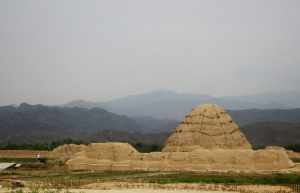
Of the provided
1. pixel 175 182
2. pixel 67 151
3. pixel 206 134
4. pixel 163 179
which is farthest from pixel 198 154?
pixel 67 151

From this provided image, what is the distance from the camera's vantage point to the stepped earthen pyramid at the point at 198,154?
→ 51.3 meters

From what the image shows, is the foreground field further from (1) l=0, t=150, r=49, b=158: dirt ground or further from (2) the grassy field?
(1) l=0, t=150, r=49, b=158: dirt ground

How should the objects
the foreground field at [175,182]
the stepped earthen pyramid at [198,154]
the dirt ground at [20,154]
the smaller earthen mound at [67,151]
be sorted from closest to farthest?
1. the foreground field at [175,182]
2. the stepped earthen pyramid at [198,154]
3. the smaller earthen mound at [67,151]
4. the dirt ground at [20,154]

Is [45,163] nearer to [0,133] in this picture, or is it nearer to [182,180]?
[182,180]

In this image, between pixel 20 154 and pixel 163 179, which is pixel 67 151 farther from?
pixel 163 179

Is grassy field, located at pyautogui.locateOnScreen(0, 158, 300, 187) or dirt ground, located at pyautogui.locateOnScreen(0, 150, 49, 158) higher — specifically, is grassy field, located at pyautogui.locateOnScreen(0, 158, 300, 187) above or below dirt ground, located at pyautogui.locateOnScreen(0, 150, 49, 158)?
below

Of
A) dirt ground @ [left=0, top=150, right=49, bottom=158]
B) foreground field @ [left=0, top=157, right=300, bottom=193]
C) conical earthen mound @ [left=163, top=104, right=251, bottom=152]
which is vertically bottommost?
foreground field @ [left=0, top=157, right=300, bottom=193]

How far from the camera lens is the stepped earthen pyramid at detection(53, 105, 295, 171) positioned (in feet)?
168

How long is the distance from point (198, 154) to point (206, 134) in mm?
6368

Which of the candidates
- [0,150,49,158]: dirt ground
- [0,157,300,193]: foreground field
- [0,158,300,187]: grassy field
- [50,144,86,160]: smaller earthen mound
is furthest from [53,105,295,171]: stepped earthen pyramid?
[0,150,49,158]: dirt ground

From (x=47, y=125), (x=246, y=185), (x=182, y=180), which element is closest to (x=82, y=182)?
(x=182, y=180)

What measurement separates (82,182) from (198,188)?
29.5ft

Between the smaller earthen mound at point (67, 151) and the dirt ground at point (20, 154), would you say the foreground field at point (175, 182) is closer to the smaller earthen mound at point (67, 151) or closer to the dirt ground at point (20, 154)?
the smaller earthen mound at point (67, 151)

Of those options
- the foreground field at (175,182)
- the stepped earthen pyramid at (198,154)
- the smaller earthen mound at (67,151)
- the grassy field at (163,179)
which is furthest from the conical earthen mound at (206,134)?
the smaller earthen mound at (67,151)
